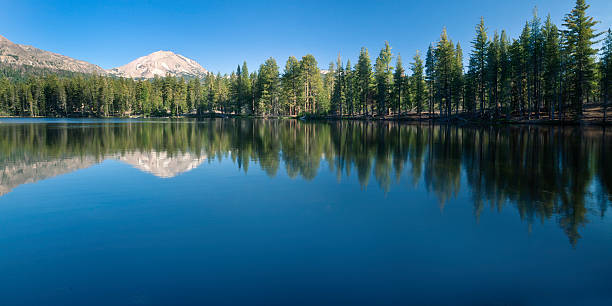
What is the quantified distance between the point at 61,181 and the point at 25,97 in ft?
573

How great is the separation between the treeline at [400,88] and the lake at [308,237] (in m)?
49.8

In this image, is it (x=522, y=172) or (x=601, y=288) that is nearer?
(x=601, y=288)

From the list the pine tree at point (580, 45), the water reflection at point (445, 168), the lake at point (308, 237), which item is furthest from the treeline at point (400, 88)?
the lake at point (308, 237)

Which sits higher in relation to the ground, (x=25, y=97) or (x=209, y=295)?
(x=25, y=97)

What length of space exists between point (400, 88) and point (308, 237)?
264 ft

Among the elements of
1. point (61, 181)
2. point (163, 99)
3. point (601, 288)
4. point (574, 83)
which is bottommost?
point (601, 288)

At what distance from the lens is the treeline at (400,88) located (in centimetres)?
5400

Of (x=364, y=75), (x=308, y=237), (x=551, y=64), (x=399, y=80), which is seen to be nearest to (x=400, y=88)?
(x=399, y=80)

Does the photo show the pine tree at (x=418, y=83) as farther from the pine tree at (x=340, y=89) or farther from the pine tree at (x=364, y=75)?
the pine tree at (x=340, y=89)

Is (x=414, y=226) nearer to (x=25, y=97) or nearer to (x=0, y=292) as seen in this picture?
(x=0, y=292)

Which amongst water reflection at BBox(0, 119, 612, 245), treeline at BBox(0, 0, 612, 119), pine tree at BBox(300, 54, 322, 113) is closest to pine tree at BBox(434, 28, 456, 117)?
treeline at BBox(0, 0, 612, 119)

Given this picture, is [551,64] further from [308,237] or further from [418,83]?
[308,237]

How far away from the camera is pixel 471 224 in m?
8.66

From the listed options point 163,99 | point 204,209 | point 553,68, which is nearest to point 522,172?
point 204,209
